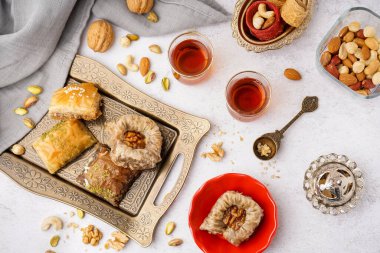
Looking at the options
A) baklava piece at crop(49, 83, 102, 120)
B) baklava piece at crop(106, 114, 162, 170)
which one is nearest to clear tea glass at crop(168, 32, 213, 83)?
baklava piece at crop(106, 114, 162, 170)

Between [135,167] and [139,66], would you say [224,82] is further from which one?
[135,167]

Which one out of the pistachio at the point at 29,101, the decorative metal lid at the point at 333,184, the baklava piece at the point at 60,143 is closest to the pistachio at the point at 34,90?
the pistachio at the point at 29,101

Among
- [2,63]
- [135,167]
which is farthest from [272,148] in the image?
[2,63]

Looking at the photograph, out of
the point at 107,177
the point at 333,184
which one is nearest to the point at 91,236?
the point at 107,177

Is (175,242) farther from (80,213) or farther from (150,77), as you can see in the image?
(150,77)

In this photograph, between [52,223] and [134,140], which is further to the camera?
[52,223]

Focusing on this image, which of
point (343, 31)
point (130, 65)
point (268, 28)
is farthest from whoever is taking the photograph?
point (130, 65)

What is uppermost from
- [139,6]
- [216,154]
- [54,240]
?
[139,6]
